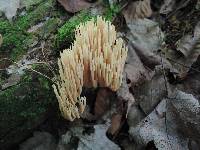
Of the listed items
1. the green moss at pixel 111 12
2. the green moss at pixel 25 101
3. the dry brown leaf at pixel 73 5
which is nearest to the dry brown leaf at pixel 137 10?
the green moss at pixel 111 12

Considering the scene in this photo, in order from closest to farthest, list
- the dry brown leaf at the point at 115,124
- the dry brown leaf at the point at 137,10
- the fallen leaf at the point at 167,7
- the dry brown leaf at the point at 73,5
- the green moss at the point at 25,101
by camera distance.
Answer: the green moss at the point at 25,101, the dry brown leaf at the point at 115,124, the dry brown leaf at the point at 73,5, the dry brown leaf at the point at 137,10, the fallen leaf at the point at 167,7

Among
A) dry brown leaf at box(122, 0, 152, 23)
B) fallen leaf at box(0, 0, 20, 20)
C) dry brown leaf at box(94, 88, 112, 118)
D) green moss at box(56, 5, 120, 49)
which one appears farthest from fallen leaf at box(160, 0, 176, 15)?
fallen leaf at box(0, 0, 20, 20)

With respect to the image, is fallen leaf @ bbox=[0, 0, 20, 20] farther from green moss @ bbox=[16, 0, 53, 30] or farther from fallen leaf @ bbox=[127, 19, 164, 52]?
fallen leaf @ bbox=[127, 19, 164, 52]

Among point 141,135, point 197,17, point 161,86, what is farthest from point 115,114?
point 197,17

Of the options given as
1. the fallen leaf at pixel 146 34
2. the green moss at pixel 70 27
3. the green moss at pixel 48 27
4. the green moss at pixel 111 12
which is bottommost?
the fallen leaf at pixel 146 34

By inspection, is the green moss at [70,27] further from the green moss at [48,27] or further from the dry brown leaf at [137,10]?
the dry brown leaf at [137,10]

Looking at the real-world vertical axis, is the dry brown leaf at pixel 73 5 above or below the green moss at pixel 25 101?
above

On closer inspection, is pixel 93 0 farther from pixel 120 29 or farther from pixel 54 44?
pixel 54 44
